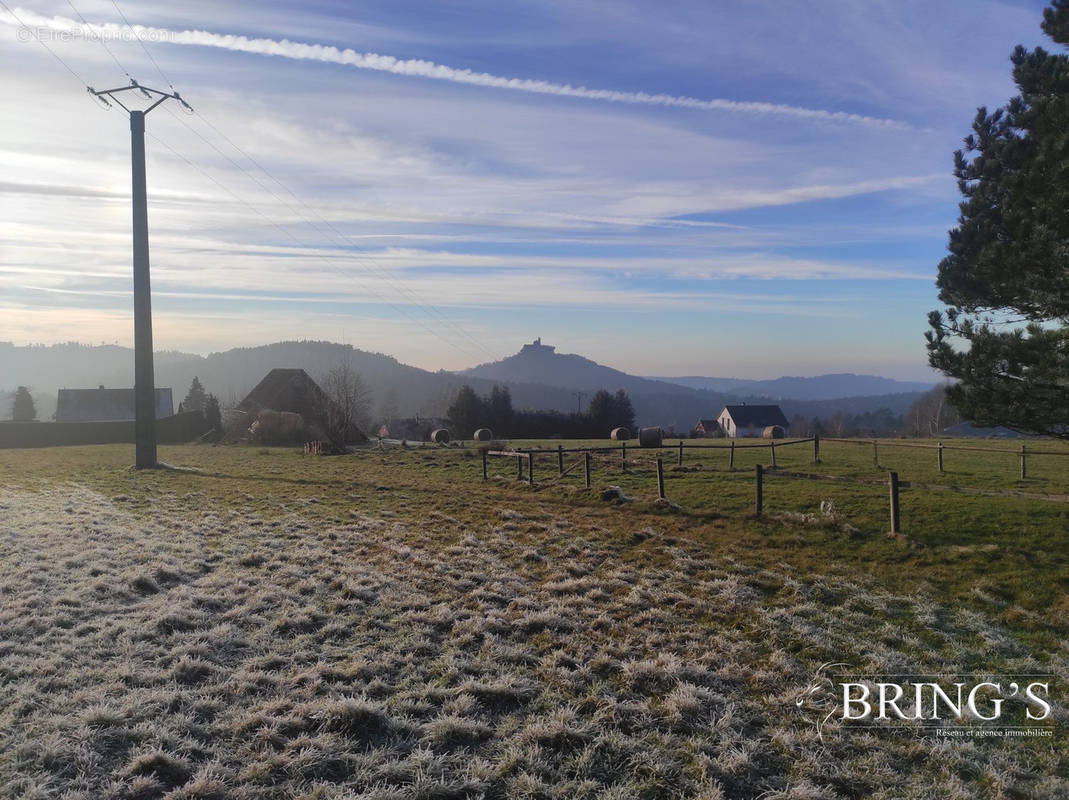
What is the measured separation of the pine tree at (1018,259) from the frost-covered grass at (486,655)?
9.54 ft

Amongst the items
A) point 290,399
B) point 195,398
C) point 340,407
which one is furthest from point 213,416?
point 340,407

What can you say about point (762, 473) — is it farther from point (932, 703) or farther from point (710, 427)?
point (710, 427)

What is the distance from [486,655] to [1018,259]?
1085 cm

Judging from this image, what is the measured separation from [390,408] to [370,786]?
107 metres

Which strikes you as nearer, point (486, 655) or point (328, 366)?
point (486, 655)

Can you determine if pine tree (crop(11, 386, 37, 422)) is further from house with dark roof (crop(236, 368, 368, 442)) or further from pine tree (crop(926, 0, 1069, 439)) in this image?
pine tree (crop(926, 0, 1069, 439))

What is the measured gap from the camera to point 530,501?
18.6 m

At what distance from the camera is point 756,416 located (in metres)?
96.5

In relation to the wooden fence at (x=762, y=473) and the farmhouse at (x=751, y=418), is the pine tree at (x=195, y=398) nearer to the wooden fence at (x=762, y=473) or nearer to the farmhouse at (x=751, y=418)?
the wooden fence at (x=762, y=473)

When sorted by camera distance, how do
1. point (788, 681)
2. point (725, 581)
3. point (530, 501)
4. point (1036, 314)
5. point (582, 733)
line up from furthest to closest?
point (530, 501), point (1036, 314), point (725, 581), point (788, 681), point (582, 733)

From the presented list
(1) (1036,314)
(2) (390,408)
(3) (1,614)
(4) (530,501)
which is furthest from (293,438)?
(2) (390,408)

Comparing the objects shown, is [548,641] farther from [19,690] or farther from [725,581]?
[19,690]

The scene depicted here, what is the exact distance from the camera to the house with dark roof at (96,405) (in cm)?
6812

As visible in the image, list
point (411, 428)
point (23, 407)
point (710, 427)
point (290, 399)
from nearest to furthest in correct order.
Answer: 1. point (290, 399)
2. point (411, 428)
3. point (23, 407)
4. point (710, 427)
